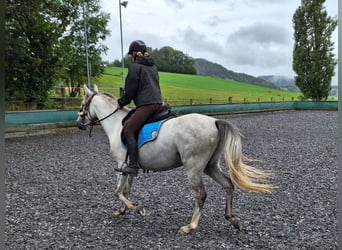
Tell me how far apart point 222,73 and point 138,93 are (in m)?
39.8

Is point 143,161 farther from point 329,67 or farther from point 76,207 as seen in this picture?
point 329,67

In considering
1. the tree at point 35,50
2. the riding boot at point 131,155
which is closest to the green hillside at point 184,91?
the tree at point 35,50

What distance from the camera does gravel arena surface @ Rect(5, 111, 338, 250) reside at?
9.40 feet

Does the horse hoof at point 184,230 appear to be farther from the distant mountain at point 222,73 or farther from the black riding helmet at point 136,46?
the distant mountain at point 222,73

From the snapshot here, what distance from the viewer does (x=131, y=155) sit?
3.19 metres

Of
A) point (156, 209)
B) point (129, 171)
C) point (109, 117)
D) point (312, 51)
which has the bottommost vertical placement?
point (156, 209)

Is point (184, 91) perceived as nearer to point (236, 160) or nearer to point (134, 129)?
point (134, 129)

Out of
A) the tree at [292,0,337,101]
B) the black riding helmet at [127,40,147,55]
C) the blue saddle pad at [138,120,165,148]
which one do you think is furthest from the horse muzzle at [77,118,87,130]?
the tree at [292,0,337,101]

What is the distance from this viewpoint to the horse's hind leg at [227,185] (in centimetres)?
307

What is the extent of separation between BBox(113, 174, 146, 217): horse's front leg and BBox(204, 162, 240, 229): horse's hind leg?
80cm

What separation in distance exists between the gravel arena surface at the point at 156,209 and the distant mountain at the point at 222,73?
3052 centimetres

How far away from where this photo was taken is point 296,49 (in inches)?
1019

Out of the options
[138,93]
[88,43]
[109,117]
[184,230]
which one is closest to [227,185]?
[184,230]

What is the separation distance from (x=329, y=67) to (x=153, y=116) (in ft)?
83.4
